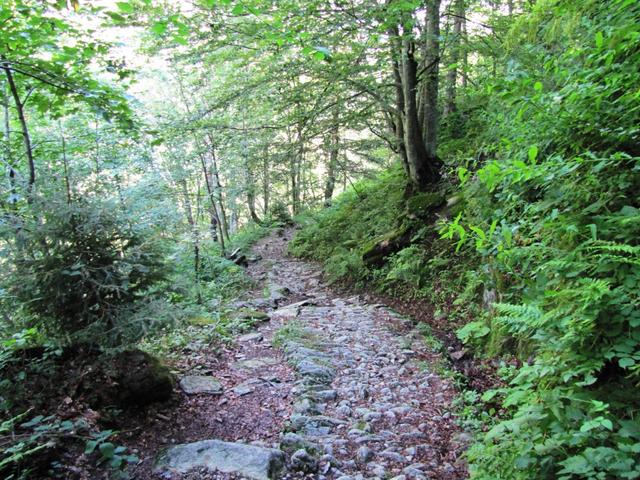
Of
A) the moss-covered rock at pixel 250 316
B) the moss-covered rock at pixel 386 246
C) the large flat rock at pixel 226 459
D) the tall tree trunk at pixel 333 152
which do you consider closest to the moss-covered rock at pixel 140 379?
the large flat rock at pixel 226 459

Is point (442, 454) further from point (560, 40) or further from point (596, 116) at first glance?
point (560, 40)

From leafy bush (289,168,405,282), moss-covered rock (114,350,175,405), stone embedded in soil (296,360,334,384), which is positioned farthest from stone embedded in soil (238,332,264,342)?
leafy bush (289,168,405,282)

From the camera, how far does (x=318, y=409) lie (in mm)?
4316

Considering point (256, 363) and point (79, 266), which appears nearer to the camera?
point (79, 266)

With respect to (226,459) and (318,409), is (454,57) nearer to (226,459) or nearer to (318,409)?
(318,409)

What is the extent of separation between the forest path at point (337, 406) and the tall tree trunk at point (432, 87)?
4834mm

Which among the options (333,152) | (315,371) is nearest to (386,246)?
(315,371)

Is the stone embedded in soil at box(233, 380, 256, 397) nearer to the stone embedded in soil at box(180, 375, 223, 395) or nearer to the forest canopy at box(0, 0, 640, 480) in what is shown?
the stone embedded in soil at box(180, 375, 223, 395)

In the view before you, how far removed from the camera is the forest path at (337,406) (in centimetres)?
333

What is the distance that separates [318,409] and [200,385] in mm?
1576

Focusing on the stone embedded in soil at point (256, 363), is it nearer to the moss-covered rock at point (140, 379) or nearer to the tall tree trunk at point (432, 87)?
the moss-covered rock at point (140, 379)

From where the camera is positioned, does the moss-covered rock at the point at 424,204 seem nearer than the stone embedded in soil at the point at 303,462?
No

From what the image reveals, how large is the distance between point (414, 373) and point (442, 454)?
1.58 meters

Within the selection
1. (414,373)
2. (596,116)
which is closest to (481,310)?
(414,373)
